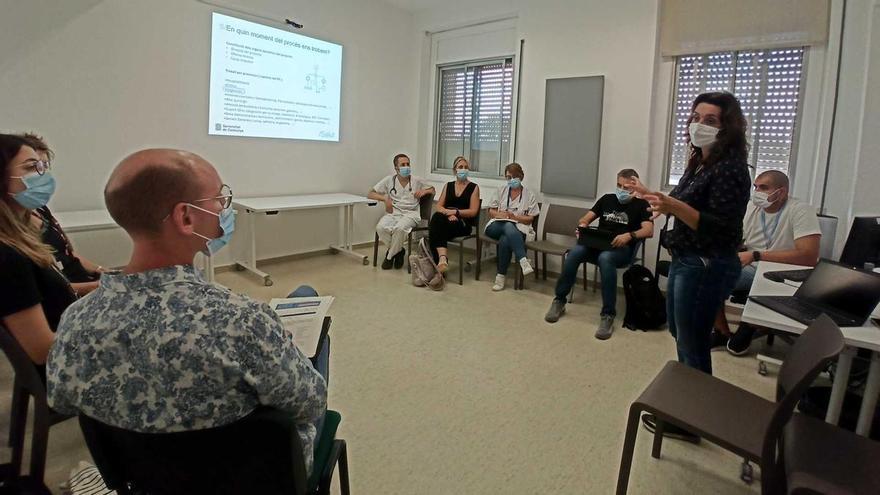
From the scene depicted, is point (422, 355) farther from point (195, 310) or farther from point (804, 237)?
point (804, 237)

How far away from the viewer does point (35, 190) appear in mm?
1891

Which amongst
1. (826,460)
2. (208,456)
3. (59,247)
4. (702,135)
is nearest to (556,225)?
(702,135)

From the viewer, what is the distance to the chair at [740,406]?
121 centimetres

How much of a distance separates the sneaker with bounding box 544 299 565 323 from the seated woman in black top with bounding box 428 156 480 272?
1118 mm

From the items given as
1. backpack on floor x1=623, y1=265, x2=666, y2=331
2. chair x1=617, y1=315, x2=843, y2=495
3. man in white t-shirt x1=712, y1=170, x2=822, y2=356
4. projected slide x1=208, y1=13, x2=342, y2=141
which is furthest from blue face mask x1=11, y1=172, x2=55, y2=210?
man in white t-shirt x1=712, y1=170, x2=822, y2=356

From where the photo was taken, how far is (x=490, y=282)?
461 cm

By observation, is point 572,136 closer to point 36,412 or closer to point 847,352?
point 847,352

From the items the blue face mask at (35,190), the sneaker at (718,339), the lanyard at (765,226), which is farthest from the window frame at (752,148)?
the blue face mask at (35,190)

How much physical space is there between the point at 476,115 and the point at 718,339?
352 cm

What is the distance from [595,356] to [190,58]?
3947 mm

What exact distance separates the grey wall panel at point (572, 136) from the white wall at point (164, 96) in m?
2.07

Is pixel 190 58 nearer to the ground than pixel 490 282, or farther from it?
farther from it

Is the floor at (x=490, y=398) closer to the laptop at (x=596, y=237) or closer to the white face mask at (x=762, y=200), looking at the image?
the laptop at (x=596, y=237)

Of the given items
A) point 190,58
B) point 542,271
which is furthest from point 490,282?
point 190,58
